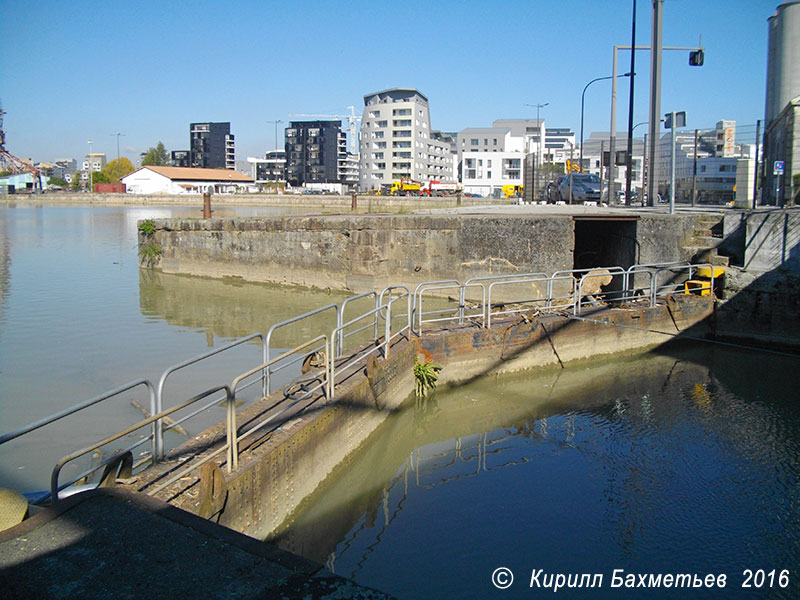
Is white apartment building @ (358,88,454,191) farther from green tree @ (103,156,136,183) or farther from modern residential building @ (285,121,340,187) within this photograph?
green tree @ (103,156,136,183)

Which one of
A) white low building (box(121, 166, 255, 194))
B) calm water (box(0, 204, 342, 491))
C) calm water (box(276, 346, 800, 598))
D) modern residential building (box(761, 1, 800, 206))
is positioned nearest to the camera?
calm water (box(276, 346, 800, 598))

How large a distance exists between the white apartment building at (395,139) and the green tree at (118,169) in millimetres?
68254

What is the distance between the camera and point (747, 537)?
6.95 meters

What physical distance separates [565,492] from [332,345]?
3356mm

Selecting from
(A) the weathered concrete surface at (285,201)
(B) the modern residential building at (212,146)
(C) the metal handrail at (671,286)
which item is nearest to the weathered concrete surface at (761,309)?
(C) the metal handrail at (671,286)

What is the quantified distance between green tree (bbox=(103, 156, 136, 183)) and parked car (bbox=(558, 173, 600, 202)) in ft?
475

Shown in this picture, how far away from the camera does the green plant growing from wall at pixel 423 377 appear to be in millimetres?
11242

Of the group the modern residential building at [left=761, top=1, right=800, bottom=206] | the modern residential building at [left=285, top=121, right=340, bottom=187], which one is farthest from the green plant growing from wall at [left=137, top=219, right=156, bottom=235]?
the modern residential building at [left=285, top=121, right=340, bottom=187]

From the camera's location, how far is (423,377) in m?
11.2

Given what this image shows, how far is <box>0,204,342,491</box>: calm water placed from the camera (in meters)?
9.09

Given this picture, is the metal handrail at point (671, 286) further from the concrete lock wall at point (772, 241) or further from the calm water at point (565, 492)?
the calm water at point (565, 492)

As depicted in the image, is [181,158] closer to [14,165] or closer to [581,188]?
[14,165]

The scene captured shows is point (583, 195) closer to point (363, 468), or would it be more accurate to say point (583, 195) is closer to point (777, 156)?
point (777, 156)

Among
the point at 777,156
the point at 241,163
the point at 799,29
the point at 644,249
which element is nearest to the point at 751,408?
the point at 644,249
